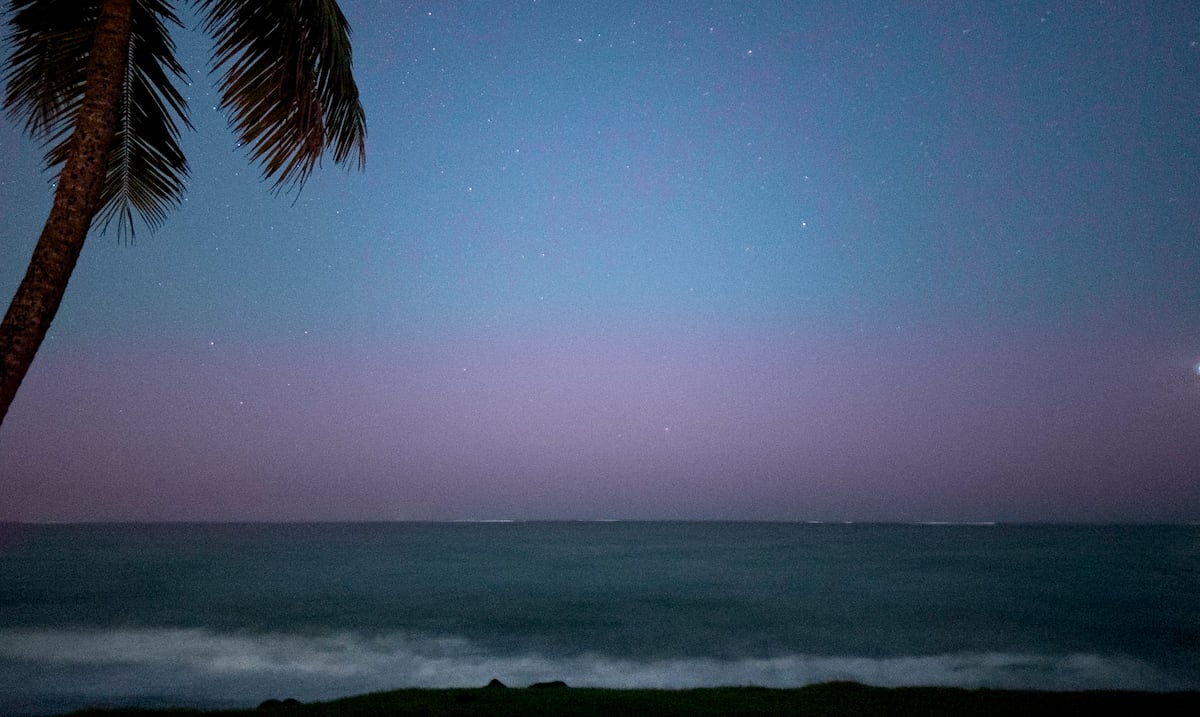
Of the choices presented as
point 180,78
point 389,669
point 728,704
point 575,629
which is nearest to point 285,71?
point 180,78

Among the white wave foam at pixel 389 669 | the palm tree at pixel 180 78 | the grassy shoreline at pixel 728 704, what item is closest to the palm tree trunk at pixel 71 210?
the palm tree at pixel 180 78

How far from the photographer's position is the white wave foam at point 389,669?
55.7 feet

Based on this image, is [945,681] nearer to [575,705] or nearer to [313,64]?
[575,705]

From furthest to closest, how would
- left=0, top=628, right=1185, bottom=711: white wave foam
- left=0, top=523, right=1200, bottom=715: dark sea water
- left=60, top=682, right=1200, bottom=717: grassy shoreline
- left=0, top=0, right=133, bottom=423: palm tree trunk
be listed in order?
left=0, top=523, right=1200, bottom=715: dark sea water, left=0, top=628, right=1185, bottom=711: white wave foam, left=60, top=682, right=1200, bottom=717: grassy shoreline, left=0, top=0, right=133, bottom=423: palm tree trunk

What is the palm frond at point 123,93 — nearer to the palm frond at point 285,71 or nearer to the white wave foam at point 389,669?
the palm frond at point 285,71

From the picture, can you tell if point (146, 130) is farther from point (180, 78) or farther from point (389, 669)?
point (389, 669)

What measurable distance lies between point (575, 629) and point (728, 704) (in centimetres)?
1883

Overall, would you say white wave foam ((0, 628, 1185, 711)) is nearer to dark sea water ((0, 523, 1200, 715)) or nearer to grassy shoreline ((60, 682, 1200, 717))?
dark sea water ((0, 523, 1200, 715))

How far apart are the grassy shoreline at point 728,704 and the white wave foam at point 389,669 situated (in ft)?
27.7

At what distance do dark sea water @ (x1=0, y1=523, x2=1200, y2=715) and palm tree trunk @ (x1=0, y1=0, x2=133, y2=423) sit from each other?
1526 centimetres

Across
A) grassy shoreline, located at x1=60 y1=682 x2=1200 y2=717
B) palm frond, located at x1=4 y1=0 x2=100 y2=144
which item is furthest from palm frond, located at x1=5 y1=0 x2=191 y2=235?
grassy shoreline, located at x1=60 y1=682 x2=1200 y2=717

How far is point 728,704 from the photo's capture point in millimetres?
8773

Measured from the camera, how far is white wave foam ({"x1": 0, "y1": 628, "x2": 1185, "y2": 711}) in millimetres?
16969

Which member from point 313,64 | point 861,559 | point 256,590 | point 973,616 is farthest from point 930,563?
point 313,64
